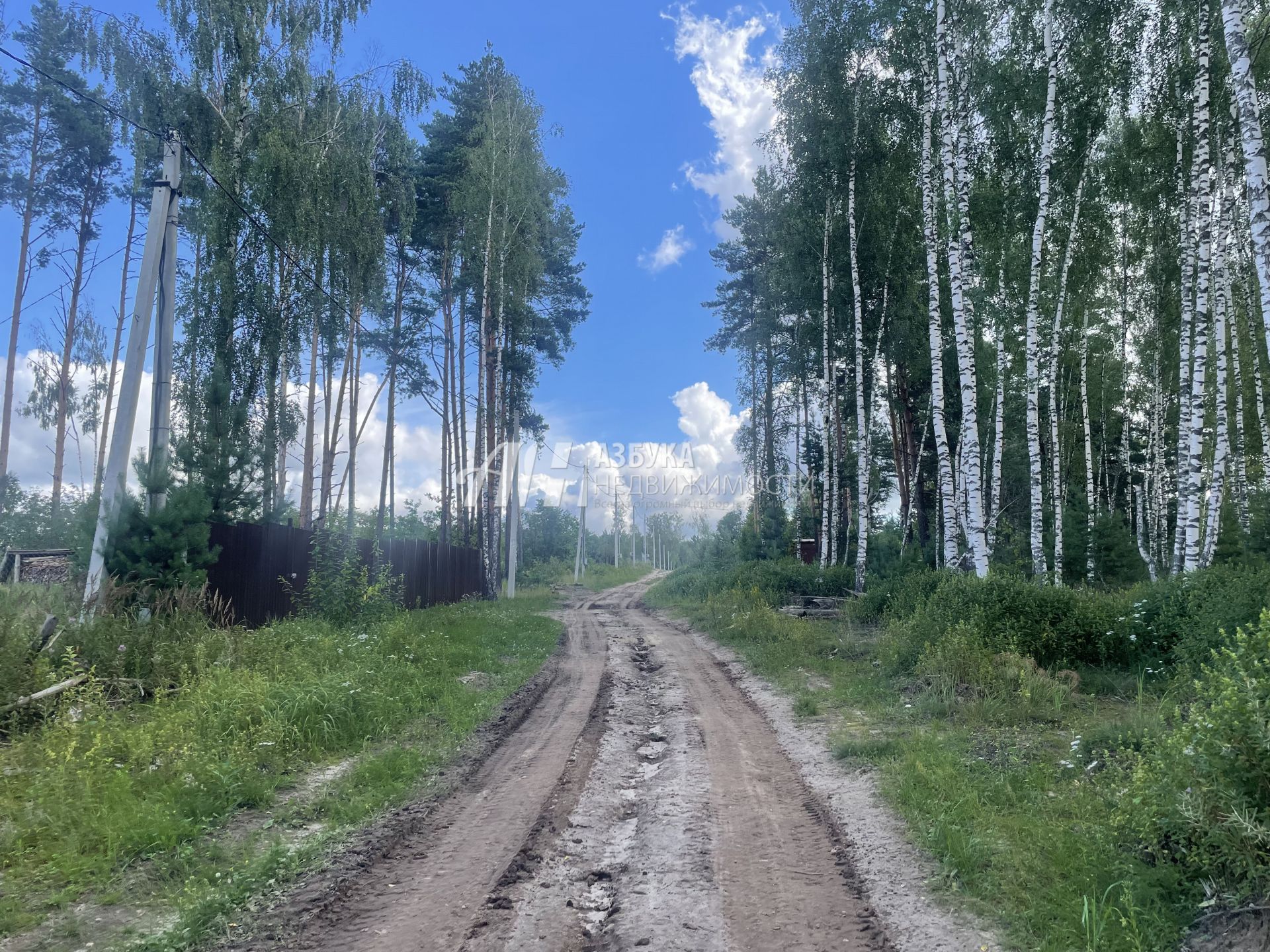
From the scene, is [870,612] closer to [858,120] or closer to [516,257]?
[858,120]

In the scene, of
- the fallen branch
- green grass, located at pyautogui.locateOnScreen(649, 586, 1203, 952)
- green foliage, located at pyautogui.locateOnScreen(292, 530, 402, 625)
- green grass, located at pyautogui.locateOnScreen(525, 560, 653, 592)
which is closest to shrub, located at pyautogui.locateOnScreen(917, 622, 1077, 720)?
green grass, located at pyautogui.locateOnScreen(649, 586, 1203, 952)

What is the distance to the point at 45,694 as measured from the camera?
571 centimetres

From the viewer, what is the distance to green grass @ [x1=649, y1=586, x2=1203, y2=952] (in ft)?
10.4

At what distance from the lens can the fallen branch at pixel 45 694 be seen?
557cm

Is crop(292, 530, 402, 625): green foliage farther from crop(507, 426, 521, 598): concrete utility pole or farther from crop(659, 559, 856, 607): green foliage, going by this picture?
crop(507, 426, 521, 598): concrete utility pole

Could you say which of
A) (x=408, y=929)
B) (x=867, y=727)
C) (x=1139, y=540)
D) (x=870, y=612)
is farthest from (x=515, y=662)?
(x=1139, y=540)

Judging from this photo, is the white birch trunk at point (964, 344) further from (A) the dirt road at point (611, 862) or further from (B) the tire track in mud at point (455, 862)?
(B) the tire track in mud at point (455, 862)

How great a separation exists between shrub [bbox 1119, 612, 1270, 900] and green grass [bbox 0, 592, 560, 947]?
4423 millimetres

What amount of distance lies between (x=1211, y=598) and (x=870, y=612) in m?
7.56

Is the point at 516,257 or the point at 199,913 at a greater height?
the point at 516,257

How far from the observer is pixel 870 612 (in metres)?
14.7

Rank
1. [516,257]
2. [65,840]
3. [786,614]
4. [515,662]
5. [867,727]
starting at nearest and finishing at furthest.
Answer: [65,840], [867,727], [515,662], [786,614], [516,257]

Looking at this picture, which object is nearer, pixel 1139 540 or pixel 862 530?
pixel 862 530

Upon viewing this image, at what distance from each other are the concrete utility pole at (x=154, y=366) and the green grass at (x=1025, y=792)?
8142 millimetres
